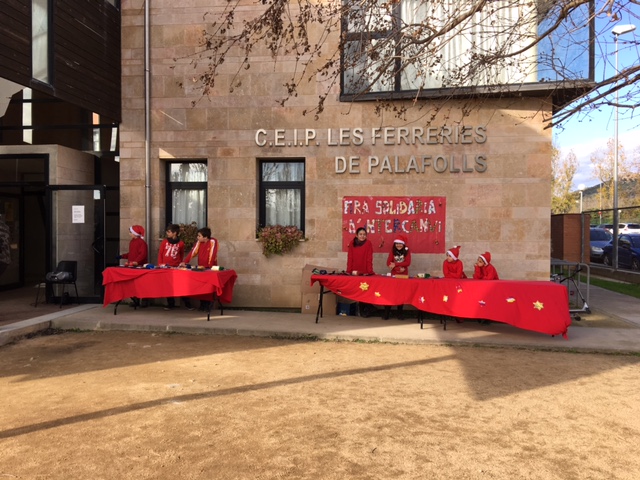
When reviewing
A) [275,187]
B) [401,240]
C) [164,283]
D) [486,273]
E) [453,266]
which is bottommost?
[164,283]

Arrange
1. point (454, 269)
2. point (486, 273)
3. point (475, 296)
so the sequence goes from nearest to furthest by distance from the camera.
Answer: point (475, 296) < point (486, 273) < point (454, 269)

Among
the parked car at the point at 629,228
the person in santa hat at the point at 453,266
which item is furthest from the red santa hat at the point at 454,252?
the parked car at the point at 629,228

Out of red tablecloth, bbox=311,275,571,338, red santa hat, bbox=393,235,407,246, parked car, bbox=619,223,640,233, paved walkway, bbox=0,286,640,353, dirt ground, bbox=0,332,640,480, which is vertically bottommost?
dirt ground, bbox=0,332,640,480

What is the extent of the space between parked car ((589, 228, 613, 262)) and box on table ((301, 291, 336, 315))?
1417 centimetres

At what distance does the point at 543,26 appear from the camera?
9273 millimetres

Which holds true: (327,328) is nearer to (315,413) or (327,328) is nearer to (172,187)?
(315,413)

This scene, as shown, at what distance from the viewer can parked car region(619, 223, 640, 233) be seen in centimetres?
1717

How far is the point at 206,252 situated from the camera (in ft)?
30.8

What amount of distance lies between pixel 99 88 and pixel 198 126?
6.74ft

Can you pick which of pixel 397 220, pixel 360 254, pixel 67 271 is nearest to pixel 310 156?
pixel 397 220

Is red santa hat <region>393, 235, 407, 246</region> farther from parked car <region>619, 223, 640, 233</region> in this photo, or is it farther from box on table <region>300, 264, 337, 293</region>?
parked car <region>619, 223, 640, 233</region>

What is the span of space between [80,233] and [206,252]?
128 inches

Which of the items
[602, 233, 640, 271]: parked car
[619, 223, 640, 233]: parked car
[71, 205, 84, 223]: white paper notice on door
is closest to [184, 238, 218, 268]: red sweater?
[71, 205, 84, 223]: white paper notice on door

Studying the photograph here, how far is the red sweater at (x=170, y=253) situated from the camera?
9.62 meters
